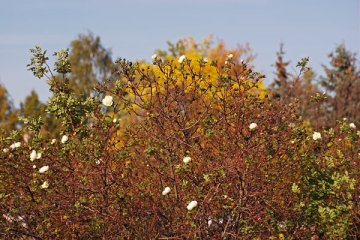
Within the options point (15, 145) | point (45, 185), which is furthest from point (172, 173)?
point (15, 145)

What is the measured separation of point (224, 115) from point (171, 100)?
24.8 inches

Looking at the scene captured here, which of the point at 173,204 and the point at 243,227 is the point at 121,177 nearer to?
the point at 173,204

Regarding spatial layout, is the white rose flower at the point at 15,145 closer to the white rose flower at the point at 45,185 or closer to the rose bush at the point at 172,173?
the rose bush at the point at 172,173

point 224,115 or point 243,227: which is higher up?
point 224,115

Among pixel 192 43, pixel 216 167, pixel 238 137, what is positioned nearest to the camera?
pixel 216 167

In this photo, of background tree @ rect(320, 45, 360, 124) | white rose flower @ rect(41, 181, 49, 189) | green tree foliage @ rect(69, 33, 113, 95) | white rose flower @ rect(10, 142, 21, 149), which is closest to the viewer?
white rose flower @ rect(41, 181, 49, 189)

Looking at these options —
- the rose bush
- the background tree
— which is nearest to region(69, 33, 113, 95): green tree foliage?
the background tree

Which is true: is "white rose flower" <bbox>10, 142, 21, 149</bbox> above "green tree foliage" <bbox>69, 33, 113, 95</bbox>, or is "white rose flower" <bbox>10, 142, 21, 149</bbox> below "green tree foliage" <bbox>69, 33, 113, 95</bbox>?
below

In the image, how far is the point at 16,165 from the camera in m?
7.04

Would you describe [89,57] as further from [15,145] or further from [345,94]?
[15,145]

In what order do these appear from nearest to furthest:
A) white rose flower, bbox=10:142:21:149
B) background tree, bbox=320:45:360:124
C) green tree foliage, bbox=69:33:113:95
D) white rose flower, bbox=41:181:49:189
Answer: white rose flower, bbox=41:181:49:189
white rose flower, bbox=10:142:21:149
background tree, bbox=320:45:360:124
green tree foliage, bbox=69:33:113:95

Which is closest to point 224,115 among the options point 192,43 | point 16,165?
point 16,165

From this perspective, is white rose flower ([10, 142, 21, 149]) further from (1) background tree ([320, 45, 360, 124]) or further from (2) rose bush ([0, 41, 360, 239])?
(1) background tree ([320, 45, 360, 124])

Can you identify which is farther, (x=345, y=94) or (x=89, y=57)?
(x=89, y=57)
